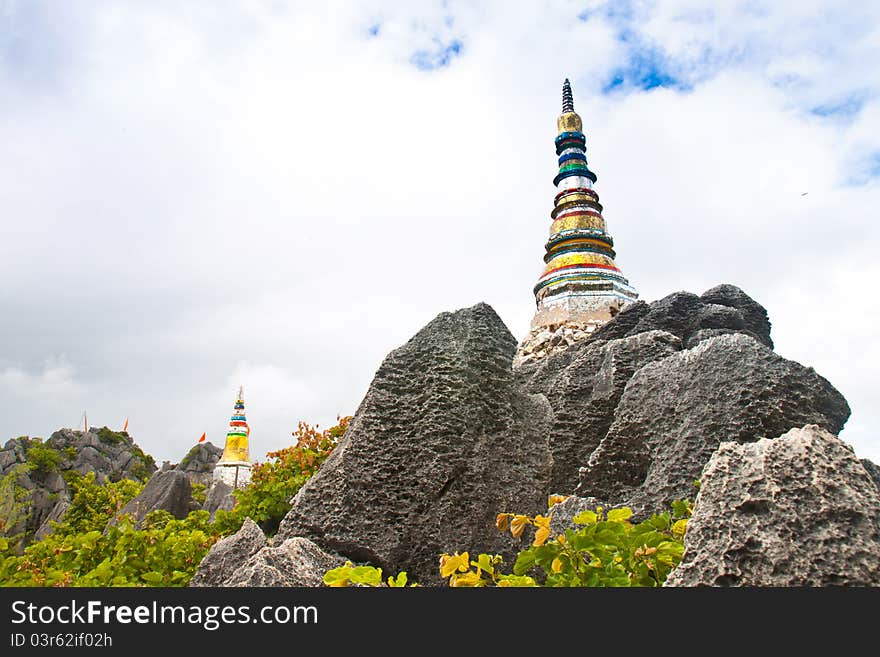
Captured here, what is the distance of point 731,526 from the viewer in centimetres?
208

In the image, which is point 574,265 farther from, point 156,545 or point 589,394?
point 156,545

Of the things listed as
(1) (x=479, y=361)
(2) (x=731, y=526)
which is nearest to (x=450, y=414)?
(1) (x=479, y=361)

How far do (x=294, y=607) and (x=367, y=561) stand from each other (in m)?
2.35

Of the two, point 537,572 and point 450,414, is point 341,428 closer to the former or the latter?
point 450,414

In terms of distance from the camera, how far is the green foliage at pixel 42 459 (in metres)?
28.5

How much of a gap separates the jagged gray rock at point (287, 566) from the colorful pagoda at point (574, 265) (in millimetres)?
11922

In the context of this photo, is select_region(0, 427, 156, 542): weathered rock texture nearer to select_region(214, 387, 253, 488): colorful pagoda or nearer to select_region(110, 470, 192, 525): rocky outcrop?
select_region(214, 387, 253, 488): colorful pagoda

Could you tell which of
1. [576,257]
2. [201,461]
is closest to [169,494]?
[576,257]

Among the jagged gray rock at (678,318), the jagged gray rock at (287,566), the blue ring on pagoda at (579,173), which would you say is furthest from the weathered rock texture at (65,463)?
the jagged gray rock at (287,566)

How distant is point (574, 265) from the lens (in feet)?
61.3

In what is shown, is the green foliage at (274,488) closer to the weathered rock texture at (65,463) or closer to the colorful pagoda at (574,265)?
the colorful pagoda at (574,265)

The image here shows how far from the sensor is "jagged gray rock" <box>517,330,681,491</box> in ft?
16.8

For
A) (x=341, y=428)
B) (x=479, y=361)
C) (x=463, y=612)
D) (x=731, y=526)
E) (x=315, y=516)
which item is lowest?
(x=463, y=612)

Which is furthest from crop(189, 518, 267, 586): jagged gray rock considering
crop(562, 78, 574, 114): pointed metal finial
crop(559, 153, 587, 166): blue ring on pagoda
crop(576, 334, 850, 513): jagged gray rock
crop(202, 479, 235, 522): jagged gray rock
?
crop(202, 479, 235, 522): jagged gray rock
